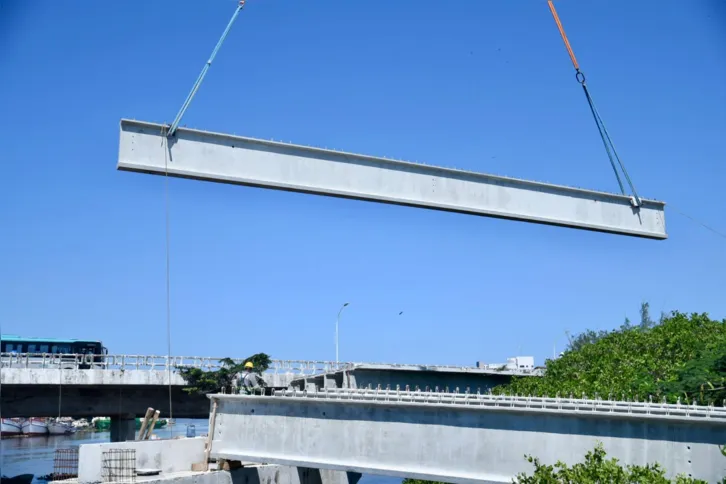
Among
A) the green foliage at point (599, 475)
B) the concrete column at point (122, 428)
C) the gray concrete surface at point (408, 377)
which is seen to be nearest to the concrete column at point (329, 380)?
the gray concrete surface at point (408, 377)

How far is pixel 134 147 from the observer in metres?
28.4

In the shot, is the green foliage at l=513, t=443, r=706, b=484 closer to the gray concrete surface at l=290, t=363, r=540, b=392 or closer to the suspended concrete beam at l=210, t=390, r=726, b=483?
the suspended concrete beam at l=210, t=390, r=726, b=483

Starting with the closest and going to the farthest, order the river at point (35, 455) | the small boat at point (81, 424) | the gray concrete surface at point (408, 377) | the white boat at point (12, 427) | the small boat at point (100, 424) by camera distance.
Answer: the gray concrete surface at point (408, 377) → the river at point (35, 455) → the white boat at point (12, 427) → the small boat at point (81, 424) → the small boat at point (100, 424)

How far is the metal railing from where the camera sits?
69.2 ft

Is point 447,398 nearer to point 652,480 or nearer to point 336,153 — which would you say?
point 652,480

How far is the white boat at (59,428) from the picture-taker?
12331 centimetres

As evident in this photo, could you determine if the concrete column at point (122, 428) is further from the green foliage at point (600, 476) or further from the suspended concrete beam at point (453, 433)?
the green foliage at point (600, 476)

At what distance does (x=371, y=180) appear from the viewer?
32.2 metres

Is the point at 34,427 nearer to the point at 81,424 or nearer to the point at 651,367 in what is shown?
the point at 81,424

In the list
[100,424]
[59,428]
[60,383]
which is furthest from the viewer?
[100,424]

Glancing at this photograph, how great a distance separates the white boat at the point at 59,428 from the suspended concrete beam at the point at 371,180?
104 metres

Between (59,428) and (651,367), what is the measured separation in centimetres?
10449

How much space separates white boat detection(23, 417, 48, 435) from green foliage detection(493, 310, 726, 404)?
87.0 meters

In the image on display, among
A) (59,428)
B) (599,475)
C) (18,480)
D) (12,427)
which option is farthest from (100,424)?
(599,475)
